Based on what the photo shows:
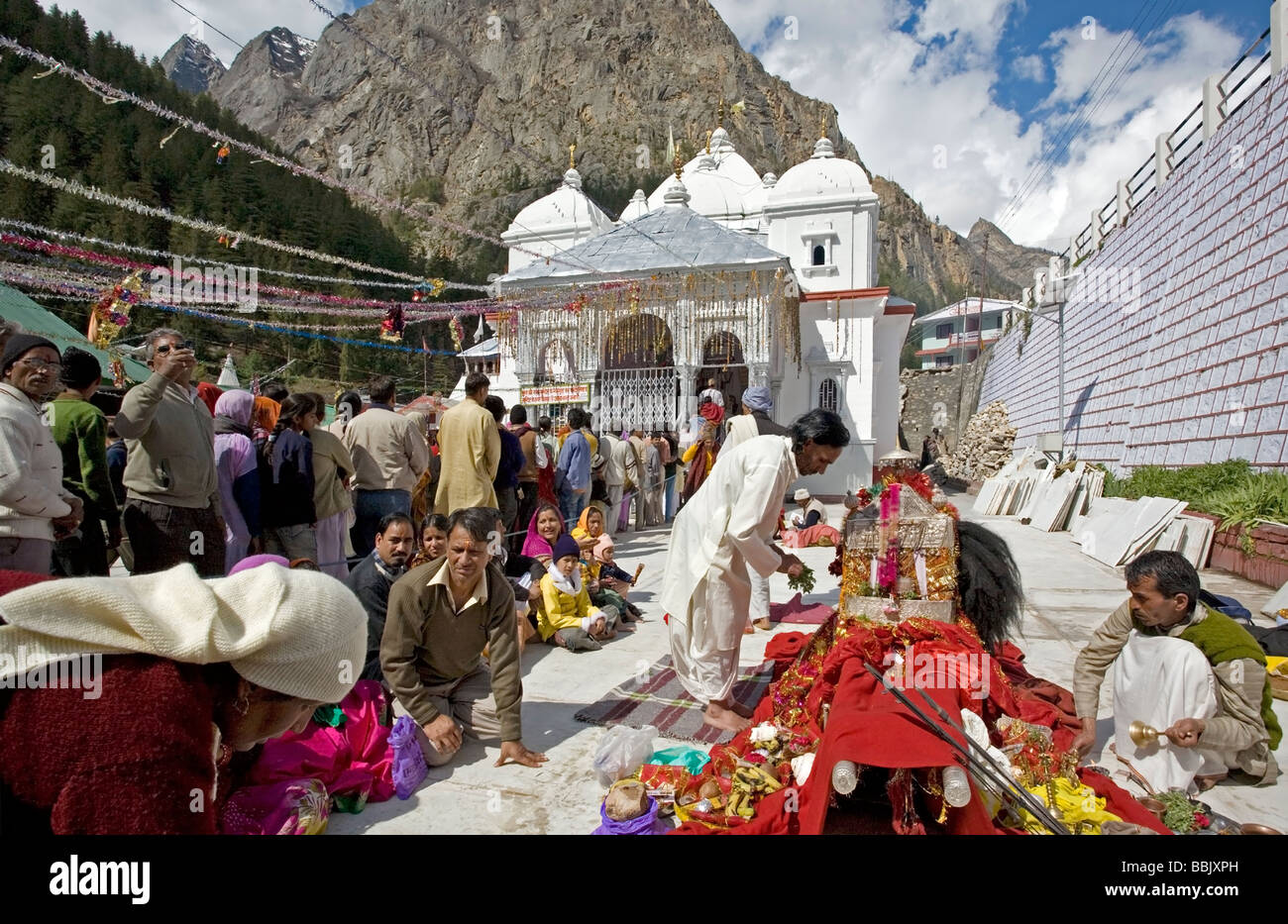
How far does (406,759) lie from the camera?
2891 mm

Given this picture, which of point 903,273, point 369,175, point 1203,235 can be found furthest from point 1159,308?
point 369,175

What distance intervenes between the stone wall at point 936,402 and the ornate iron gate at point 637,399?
1813cm

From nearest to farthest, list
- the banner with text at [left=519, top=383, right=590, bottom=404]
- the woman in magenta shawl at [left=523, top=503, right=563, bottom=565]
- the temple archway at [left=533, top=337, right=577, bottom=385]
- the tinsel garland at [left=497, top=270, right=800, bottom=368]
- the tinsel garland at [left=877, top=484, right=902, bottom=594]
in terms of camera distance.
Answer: the tinsel garland at [left=877, top=484, right=902, bottom=594]
the woman in magenta shawl at [left=523, top=503, right=563, bottom=565]
the tinsel garland at [left=497, top=270, right=800, bottom=368]
the banner with text at [left=519, top=383, right=590, bottom=404]
the temple archway at [left=533, top=337, right=577, bottom=385]

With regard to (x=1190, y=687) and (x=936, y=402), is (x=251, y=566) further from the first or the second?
(x=936, y=402)

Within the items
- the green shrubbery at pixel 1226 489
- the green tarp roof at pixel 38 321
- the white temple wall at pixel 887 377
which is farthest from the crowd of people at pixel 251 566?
the white temple wall at pixel 887 377

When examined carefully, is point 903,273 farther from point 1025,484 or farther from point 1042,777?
point 1042,777

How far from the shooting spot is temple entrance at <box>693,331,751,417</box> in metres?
17.9

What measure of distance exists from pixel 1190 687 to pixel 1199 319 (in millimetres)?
9173

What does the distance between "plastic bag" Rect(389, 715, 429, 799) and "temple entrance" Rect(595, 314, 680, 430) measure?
1274 centimetres

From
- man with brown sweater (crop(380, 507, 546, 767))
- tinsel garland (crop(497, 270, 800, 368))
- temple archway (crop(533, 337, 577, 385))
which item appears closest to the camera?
man with brown sweater (crop(380, 507, 546, 767))

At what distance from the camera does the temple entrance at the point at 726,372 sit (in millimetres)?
17922

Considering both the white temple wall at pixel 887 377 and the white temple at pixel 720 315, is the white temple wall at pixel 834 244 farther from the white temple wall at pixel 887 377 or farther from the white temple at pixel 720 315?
the white temple wall at pixel 887 377

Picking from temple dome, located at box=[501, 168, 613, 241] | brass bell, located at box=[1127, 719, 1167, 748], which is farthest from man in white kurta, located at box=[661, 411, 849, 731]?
temple dome, located at box=[501, 168, 613, 241]

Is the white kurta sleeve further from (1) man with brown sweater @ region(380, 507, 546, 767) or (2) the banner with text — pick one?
(2) the banner with text
